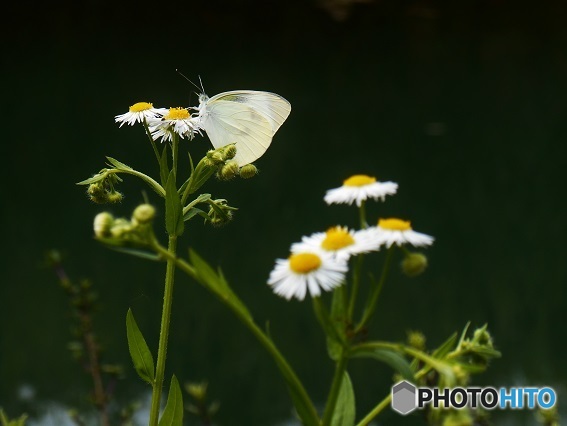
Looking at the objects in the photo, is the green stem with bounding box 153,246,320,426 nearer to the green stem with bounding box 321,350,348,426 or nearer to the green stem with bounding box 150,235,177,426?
the green stem with bounding box 321,350,348,426

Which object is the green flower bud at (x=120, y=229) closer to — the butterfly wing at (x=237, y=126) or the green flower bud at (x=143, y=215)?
the green flower bud at (x=143, y=215)

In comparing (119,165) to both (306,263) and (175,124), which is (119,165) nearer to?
(175,124)

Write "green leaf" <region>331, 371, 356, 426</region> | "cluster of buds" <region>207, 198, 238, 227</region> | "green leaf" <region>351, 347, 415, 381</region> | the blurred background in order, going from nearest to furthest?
"green leaf" <region>351, 347, 415, 381</region> → "green leaf" <region>331, 371, 356, 426</region> → "cluster of buds" <region>207, 198, 238, 227</region> → the blurred background

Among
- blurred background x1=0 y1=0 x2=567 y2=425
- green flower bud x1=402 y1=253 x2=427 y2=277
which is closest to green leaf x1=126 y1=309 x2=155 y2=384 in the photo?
green flower bud x1=402 y1=253 x2=427 y2=277

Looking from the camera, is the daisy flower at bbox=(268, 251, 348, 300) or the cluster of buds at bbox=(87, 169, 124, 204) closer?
the daisy flower at bbox=(268, 251, 348, 300)

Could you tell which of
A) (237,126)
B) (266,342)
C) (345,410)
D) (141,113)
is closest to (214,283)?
(266,342)
